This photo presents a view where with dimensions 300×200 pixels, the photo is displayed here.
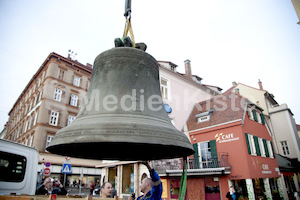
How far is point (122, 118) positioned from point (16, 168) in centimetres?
434

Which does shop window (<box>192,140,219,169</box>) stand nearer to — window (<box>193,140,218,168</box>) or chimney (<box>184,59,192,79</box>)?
window (<box>193,140,218,168</box>)

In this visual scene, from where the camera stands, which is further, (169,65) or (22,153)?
(169,65)

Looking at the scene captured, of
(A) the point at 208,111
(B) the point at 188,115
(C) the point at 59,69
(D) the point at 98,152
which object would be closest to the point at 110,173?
(B) the point at 188,115

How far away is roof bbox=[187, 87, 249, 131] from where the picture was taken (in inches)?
595

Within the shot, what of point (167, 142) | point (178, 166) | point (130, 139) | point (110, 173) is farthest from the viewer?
point (110, 173)

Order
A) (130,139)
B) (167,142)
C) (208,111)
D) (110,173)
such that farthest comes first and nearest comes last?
(110,173) < (208,111) < (167,142) < (130,139)

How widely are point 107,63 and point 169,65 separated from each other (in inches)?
676

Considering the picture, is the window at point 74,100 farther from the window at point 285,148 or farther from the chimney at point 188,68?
the window at point 285,148

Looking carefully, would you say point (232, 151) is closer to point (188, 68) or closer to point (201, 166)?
point (201, 166)

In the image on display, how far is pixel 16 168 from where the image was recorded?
15.4 ft

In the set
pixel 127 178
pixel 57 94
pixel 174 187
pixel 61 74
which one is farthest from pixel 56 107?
pixel 174 187

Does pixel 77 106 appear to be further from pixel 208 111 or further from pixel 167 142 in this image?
pixel 167 142

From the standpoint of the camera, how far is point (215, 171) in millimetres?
13406

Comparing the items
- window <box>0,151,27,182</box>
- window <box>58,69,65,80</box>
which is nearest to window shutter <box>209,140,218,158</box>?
window <box>0,151,27,182</box>
